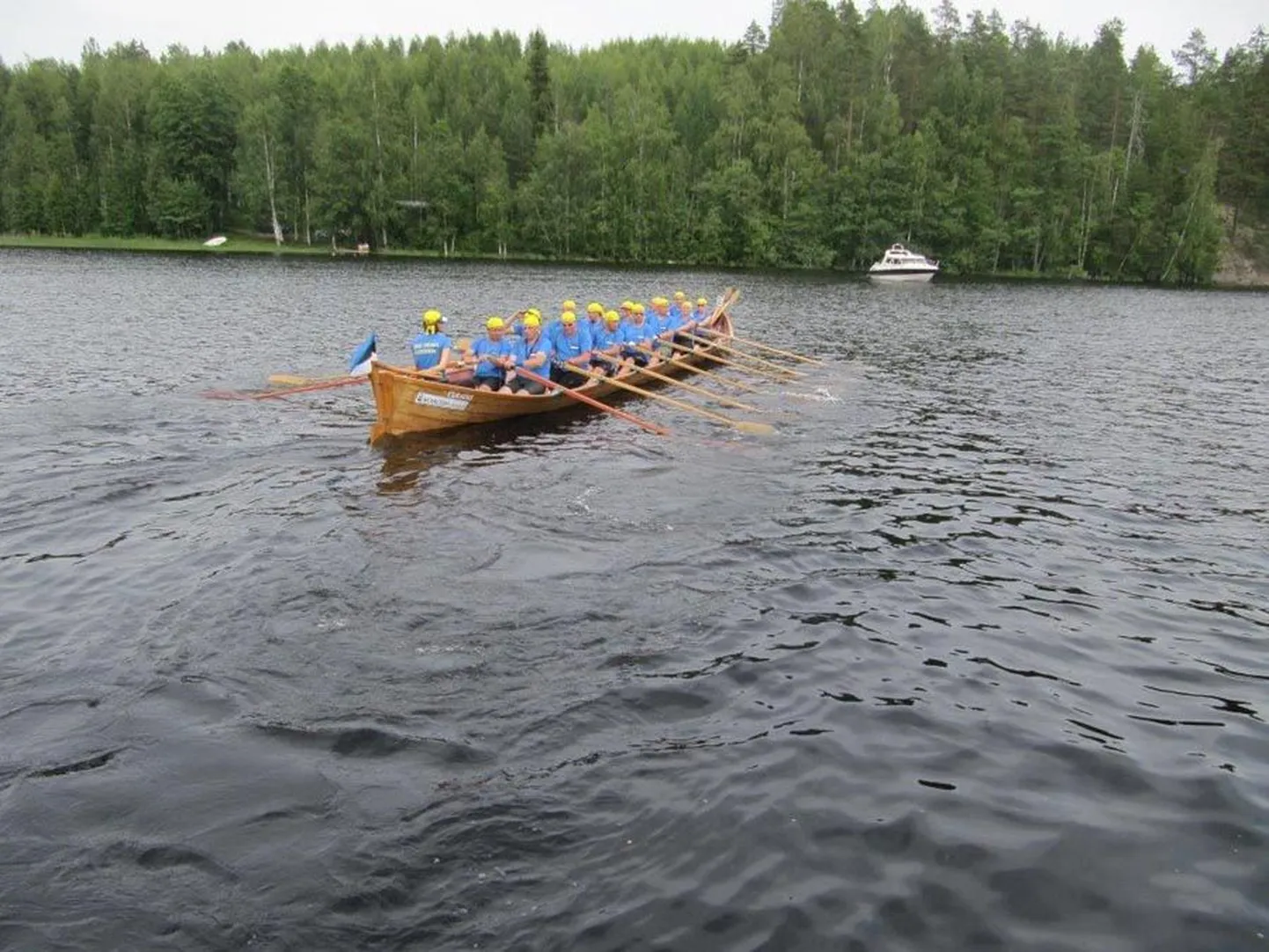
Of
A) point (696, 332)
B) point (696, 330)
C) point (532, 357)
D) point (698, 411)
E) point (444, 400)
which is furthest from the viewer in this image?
point (696, 332)

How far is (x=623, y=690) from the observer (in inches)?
393

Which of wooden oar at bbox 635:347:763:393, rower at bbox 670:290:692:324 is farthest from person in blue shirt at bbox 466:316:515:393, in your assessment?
rower at bbox 670:290:692:324

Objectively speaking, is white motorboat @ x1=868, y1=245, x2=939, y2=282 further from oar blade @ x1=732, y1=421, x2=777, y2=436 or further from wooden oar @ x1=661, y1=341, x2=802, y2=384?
oar blade @ x1=732, y1=421, x2=777, y2=436

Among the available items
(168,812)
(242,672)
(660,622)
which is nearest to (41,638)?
(242,672)

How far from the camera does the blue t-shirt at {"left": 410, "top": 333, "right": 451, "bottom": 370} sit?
21875mm

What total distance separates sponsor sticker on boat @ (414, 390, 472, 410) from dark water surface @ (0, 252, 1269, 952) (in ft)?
3.06

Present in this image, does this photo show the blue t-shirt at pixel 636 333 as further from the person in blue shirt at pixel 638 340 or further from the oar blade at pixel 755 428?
the oar blade at pixel 755 428

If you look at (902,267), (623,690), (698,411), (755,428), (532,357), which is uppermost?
(902,267)

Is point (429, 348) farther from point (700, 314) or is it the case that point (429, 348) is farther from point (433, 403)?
point (700, 314)

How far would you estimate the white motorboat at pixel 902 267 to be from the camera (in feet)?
290

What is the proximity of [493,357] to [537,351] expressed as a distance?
4.45ft

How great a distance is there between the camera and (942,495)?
17719 mm

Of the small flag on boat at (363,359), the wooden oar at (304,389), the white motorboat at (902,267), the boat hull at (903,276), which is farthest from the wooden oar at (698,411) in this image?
the white motorboat at (902,267)

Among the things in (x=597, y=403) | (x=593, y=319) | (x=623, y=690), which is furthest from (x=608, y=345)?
(x=623, y=690)
